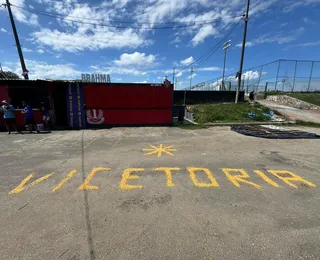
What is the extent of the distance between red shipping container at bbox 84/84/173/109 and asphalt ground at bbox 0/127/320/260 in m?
5.93

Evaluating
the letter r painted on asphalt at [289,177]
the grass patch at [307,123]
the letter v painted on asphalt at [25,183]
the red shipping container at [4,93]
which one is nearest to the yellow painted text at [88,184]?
the letter v painted on asphalt at [25,183]

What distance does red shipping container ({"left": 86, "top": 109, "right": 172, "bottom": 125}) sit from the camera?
447 inches

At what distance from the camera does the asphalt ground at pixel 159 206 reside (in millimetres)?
2201

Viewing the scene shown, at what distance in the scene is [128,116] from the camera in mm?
11711

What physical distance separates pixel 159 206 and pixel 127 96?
940 cm

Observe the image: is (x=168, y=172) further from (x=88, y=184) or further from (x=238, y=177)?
(x=88, y=184)

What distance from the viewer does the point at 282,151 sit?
20.6 feet

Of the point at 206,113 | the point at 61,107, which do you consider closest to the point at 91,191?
the point at 61,107

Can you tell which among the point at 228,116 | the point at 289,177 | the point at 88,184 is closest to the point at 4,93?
the point at 88,184

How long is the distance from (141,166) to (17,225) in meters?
2.83

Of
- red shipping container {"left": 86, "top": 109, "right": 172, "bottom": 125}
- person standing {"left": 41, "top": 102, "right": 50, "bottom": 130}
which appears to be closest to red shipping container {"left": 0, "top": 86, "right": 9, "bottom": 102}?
person standing {"left": 41, "top": 102, "right": 50, "bottom": 130}

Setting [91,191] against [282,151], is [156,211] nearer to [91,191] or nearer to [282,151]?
[91,191]

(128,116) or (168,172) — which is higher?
(128,116)

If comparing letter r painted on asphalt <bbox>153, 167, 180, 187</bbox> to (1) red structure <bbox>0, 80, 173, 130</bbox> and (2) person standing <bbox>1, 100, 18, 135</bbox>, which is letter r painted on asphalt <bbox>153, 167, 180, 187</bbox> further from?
(2) person standing <bbox>1, 100, 18, 135</bbox>
